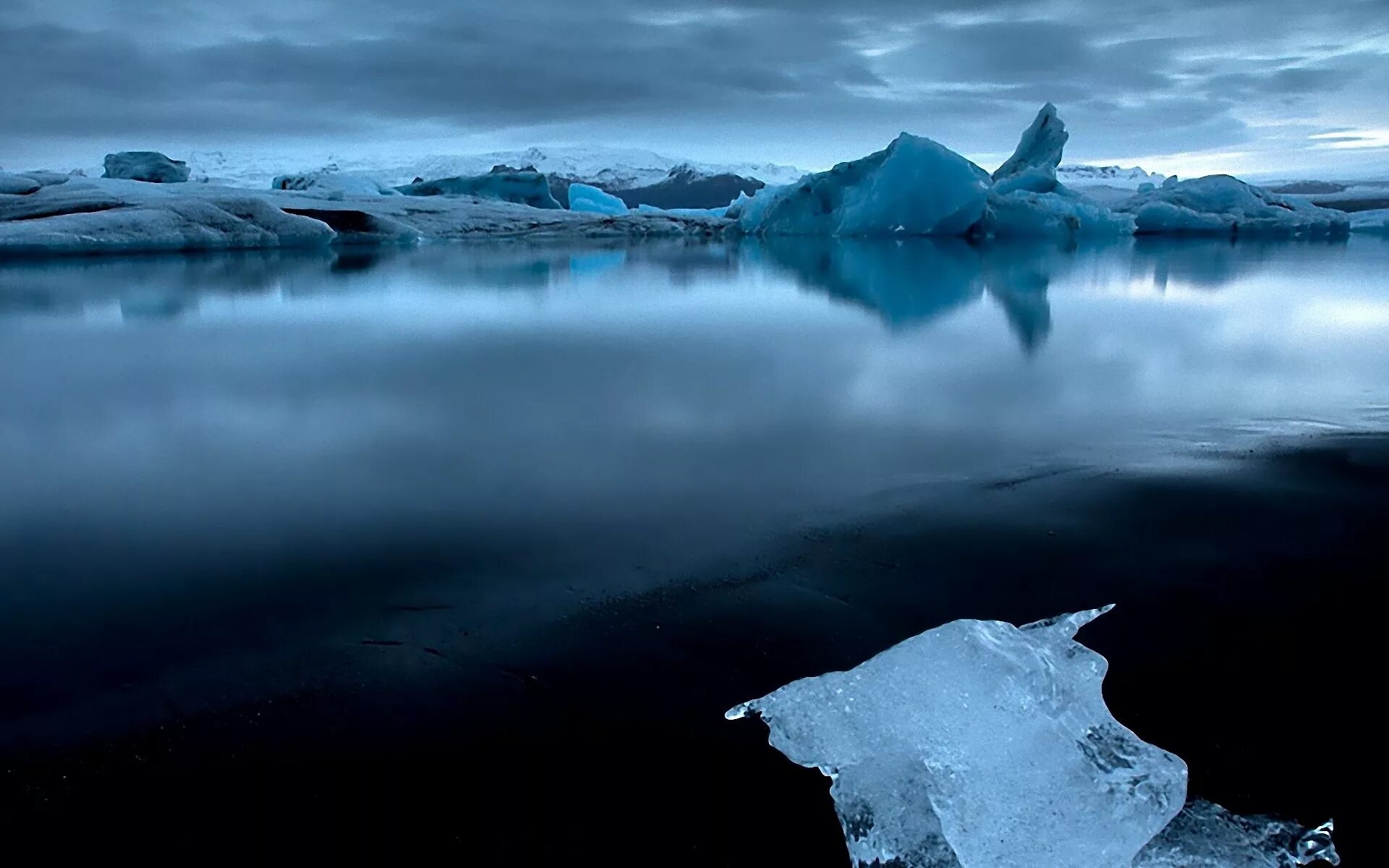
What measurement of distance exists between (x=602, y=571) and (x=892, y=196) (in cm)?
2034

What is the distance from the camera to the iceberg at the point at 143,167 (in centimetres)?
3231

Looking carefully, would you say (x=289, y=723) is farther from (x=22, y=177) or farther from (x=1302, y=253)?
(x=22, y=177)

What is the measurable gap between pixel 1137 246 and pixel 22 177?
29.1 m

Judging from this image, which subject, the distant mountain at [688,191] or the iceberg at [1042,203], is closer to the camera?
the iceberg at [1042,203]

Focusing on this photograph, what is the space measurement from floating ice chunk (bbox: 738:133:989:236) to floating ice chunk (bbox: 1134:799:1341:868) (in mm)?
20088

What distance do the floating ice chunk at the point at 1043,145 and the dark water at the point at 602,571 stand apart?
22.4 meters

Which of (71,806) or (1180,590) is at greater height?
(1180,590)

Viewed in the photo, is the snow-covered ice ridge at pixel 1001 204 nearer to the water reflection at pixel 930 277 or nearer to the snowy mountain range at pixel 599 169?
the water reflection at pixel 930 277

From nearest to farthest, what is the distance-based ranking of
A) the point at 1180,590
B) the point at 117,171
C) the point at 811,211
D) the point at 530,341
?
the point at 1180,590 < the point at 530,341 < the point at 811,211 < the point at 117,171

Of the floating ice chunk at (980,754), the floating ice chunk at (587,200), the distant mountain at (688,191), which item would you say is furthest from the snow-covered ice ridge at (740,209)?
the distant mountain at (688,191)

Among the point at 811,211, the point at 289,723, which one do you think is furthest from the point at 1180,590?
the point at 811,211

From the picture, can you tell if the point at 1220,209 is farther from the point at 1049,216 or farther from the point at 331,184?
the point at 331,184

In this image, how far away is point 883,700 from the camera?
5.54ft

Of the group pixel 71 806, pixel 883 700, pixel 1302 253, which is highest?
pixel 1302 253
